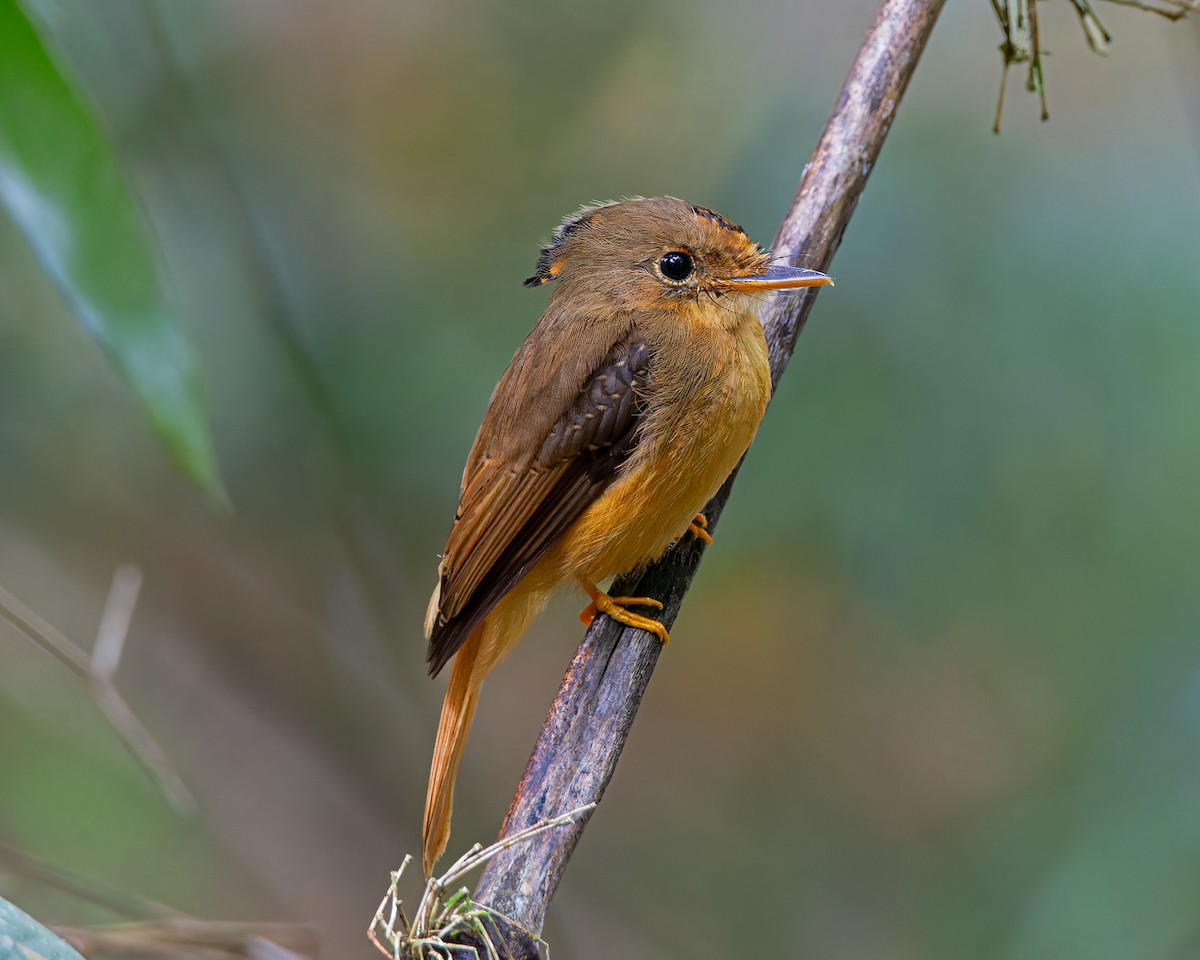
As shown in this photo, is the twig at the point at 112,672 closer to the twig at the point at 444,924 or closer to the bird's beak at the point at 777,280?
the twig at the point at 444,924

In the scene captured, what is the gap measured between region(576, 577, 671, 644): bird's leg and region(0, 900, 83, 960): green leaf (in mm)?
1326

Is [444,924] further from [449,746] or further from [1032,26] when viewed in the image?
[1032,26]

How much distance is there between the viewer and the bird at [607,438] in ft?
8.14

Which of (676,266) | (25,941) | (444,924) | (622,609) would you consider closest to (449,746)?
(622,609)

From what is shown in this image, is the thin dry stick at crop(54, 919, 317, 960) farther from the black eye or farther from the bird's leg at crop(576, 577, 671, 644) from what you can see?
the black eye

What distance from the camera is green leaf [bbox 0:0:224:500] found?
6.22 ft

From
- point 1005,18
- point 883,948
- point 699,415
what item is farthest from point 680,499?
point 883,948

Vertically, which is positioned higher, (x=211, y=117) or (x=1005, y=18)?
(x=211, y=117)

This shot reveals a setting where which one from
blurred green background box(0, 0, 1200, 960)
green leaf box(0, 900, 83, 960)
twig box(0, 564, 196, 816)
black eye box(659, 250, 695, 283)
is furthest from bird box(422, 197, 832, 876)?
green leaf box(0, 900, 83, 960)

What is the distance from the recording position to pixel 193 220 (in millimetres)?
3752

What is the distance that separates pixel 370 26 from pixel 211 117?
0.68 metres

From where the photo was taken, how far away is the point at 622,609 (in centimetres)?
249

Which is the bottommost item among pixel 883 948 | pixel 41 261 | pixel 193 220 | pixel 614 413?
pixel 883 948

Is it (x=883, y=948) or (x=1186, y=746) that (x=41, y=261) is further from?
(x=883, y=948)
